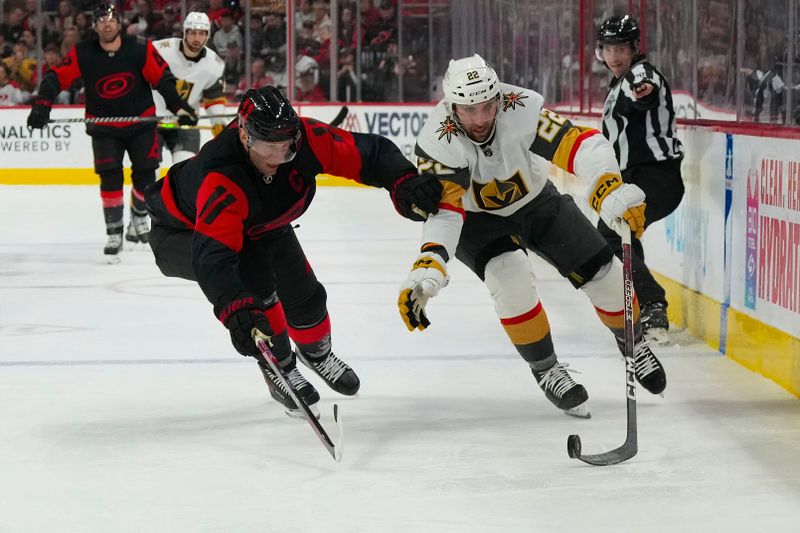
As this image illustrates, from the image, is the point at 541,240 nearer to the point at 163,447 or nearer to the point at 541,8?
the point at 163,447

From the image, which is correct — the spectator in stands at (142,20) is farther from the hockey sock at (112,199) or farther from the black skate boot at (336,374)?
the black skate boot at (336,374)

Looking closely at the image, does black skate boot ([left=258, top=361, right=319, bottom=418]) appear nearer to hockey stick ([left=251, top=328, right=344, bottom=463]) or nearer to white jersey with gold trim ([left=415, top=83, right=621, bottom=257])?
hockey stick ([left=251, top=328, right=344, bottom=463])

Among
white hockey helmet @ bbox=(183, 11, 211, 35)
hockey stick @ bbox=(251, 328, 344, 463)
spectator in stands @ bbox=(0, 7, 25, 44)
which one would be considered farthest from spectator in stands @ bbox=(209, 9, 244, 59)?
hockey stick @ bbox=(251, 328, 344, 463)

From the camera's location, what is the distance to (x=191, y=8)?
46.5ft

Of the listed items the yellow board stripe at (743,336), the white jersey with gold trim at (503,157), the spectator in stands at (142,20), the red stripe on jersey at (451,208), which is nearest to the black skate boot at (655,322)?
the yellow board stripe at (743,336)

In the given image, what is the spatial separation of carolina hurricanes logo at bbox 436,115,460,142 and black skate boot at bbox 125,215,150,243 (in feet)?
15.4

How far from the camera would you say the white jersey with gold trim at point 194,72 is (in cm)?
886

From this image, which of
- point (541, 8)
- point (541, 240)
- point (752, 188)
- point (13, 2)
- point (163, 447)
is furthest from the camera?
point (13, 2)

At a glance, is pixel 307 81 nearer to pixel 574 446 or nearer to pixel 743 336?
pixel 743 336

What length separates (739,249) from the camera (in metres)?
4.75

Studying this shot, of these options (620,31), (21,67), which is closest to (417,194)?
(620,31)

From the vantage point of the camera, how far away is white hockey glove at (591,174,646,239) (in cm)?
361

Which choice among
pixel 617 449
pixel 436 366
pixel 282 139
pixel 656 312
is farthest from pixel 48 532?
pixel 656 312

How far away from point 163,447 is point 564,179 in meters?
5.41
